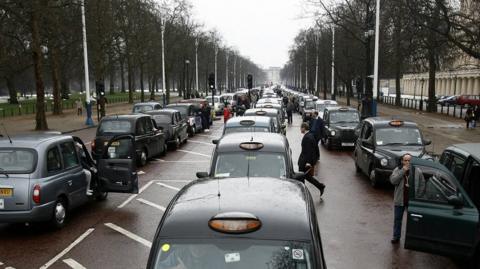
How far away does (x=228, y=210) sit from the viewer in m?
3.97

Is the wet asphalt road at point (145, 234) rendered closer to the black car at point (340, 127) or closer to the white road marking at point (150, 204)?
the white road marking at point (150, 204)

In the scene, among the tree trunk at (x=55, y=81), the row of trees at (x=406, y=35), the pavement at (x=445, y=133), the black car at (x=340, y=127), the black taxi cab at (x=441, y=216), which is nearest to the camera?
the black taxi cab at (x=441, y=216)

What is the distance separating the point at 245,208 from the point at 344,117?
1890 centimetres

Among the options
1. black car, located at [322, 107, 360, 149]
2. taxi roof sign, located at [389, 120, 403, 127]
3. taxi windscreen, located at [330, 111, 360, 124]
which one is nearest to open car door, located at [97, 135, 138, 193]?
taxi roof sign, located at [389, 120, 403, 127]

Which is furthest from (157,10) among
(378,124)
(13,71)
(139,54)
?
(378,124)

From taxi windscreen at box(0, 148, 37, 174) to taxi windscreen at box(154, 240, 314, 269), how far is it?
19.9 ft

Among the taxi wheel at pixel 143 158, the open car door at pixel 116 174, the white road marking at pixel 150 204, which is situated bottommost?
the white road marking at pixel 150 204

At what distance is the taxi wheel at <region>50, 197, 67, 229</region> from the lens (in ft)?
30.3

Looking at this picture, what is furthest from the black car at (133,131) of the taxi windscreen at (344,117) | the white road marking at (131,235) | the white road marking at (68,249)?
the taxi windscreen at (344,117)

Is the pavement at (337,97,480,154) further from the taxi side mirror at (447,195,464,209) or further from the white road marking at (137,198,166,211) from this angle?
the taxi side mirror at (447,195,464,209)

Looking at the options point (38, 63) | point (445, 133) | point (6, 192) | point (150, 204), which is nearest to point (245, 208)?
point (6, 192)

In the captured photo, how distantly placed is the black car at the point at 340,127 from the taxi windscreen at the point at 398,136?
22.9 feet

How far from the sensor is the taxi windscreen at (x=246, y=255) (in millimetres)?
3672

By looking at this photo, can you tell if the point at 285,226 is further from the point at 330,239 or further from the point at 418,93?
the point at 418,93
